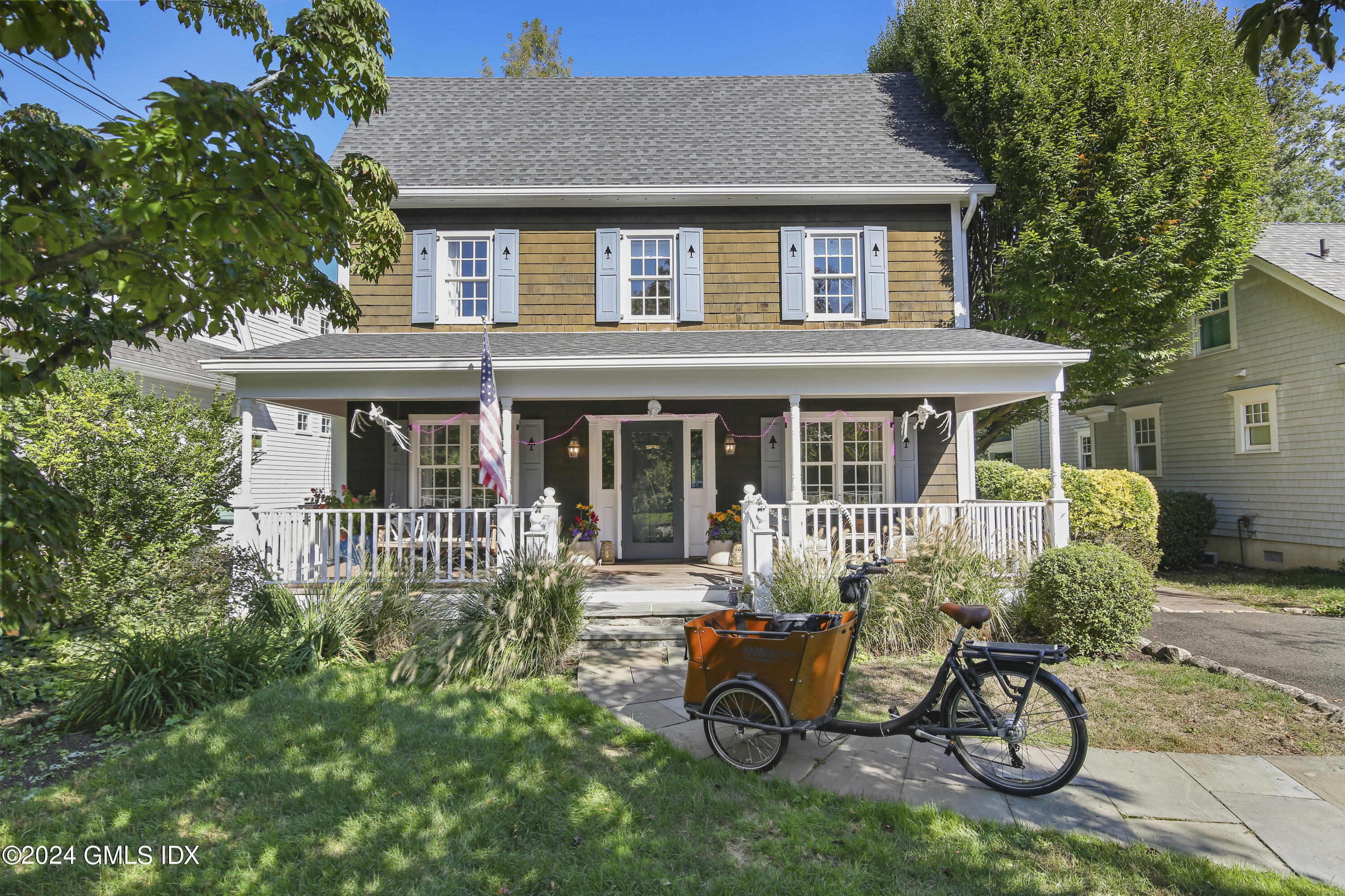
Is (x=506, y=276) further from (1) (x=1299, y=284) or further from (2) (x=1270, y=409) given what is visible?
(2) (x=1270, y=409)

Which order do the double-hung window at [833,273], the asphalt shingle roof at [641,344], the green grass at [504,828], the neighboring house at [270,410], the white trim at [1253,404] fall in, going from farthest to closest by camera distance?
the neighboring house at [270,410] → the white trim at [1253,404] → the double-hung window at [833,273] → the asphalt shingle roof at [641,344] → the green grass at [504,828]

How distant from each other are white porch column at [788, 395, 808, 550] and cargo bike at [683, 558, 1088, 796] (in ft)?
10.7

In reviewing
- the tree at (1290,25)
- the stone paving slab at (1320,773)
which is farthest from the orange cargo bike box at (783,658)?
the tree at (1290,25)

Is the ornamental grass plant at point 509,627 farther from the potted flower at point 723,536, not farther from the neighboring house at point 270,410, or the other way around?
the neighboring house at point 270,410

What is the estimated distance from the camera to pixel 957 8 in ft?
38.5

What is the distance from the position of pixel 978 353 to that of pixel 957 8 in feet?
26.6

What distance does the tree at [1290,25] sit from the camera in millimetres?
2158

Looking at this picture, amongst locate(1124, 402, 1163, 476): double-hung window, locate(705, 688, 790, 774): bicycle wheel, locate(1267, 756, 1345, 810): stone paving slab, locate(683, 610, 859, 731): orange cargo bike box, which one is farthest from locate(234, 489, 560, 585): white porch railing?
locate(1124, 402, 1163, 476): double-hung window

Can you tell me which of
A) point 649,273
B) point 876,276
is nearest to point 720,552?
point 649,273

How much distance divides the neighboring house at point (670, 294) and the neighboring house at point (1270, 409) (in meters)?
6.30

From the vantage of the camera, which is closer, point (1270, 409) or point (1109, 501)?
point (1109, 501)

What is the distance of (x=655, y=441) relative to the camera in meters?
10.7

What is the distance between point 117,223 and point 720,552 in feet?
27.1

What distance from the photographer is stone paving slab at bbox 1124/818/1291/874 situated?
296 centimetres
